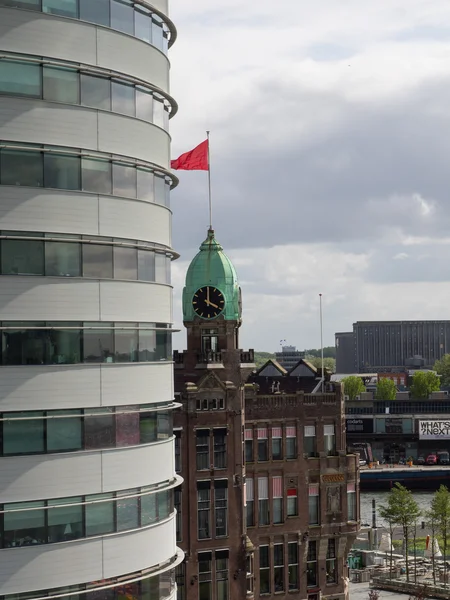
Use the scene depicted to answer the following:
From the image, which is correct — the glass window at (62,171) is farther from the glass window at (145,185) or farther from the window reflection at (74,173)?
the glass window at (145,185)

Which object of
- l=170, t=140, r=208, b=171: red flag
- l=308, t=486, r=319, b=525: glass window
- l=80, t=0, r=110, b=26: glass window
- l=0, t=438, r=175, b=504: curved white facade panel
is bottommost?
l=308, t=486, r=319, b=525: glass window

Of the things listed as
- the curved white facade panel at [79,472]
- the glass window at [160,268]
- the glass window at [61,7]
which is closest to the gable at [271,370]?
the glass window at [160,268]

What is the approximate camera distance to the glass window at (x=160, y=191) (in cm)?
4338

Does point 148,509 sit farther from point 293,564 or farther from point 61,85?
point 293,564

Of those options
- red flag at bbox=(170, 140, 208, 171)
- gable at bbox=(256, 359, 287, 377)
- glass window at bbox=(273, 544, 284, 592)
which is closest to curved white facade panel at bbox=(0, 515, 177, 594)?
red flag at bbox=(170, 140, 208, 171)

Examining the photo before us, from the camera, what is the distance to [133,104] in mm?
42062

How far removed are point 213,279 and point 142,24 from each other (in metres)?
35.0

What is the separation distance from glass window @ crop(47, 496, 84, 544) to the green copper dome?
38.2m

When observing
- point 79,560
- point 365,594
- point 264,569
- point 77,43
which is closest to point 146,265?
point 77,43

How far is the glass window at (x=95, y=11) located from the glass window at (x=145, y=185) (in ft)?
18.5

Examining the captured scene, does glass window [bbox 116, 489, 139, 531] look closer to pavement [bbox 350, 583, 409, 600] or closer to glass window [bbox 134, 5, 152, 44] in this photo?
glass window [bbox 134, 5, 152, 44]

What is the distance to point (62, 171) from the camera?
128 ft

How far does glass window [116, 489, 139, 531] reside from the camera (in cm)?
4003

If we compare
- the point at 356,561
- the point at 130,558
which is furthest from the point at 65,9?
the point at 356,561
